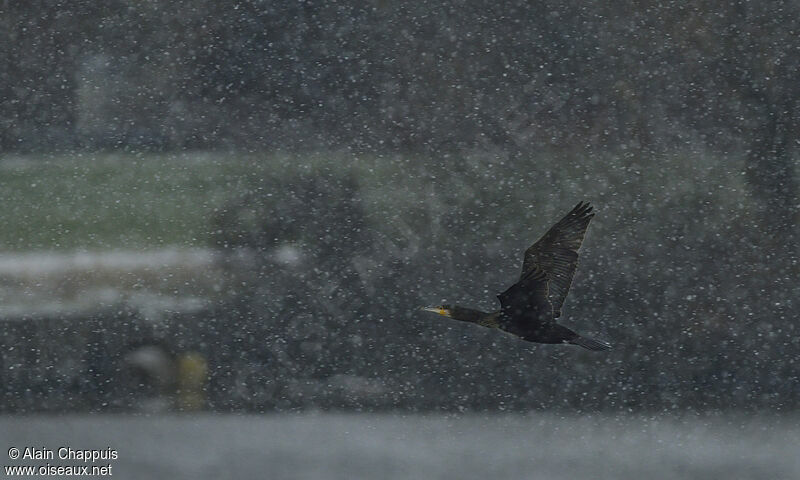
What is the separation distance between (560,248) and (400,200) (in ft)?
2.63

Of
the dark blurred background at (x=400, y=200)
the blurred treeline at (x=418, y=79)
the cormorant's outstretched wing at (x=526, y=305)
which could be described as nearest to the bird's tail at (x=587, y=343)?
the cormorant's outstretched wing at (x=526, y=305)

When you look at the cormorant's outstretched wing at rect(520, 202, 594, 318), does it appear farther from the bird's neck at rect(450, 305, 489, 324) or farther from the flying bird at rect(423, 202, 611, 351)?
the bird's neck at rect(450, 305, 489, 324)

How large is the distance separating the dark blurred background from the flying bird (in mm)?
436

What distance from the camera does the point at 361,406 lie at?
3.97 meters

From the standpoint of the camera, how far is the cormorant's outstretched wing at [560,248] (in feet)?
10.8

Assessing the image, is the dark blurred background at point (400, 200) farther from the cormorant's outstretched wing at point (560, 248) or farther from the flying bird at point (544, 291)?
the cormorant's outstretched wing at point (560, 248)

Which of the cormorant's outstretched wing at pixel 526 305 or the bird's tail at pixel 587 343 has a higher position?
the cormorant's outstretched wing at pixel 526 305

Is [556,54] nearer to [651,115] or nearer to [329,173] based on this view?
[651,115]

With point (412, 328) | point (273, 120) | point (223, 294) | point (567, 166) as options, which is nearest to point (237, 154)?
point (273, 120)

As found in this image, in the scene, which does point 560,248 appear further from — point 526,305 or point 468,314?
point 468,314

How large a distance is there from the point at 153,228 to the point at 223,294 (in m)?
0.32

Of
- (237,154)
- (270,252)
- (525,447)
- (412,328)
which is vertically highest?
(237,154)

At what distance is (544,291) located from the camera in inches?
133

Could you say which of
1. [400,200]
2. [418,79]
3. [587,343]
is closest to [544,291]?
[587,343]
